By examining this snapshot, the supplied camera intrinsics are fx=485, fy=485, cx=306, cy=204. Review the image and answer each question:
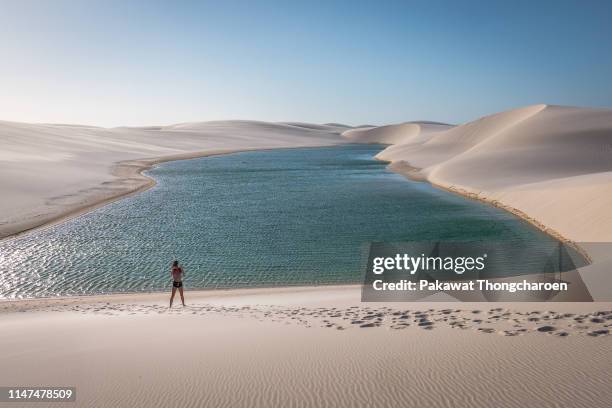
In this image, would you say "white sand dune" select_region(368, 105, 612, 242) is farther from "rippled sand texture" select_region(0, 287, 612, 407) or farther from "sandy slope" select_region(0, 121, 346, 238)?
"sandy slope" select_region(0, 121, 346, 238)

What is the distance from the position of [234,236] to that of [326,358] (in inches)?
595

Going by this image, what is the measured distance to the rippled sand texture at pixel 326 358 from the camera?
5.59 m

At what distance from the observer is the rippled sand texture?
220 inches

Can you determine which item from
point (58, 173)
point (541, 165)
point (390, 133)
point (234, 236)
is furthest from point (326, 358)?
point (390, 133)

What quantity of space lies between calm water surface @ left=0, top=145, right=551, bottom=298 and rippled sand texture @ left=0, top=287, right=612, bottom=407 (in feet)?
19.3

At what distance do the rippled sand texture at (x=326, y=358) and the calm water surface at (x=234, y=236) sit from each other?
5.87 m

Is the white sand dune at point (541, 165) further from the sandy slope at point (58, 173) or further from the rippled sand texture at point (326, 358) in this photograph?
the sandy slope at point (58, 173)

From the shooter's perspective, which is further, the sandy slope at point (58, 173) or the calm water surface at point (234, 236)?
the sandy slope at point (58, 173)

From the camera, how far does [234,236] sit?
70.4 feet

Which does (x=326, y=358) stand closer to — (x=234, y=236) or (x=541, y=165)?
(x=234, y=236)

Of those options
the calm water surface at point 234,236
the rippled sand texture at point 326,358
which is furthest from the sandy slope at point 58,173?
the rippled sand texture at point 326,358

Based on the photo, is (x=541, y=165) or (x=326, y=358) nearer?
(x=326, y=358)

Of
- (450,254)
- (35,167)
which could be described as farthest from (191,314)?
A: (35,167)

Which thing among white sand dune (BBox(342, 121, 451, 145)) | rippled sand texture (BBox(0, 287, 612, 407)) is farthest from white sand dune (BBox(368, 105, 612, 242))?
white sand dune (BBox(342, 121, 451, 145))
